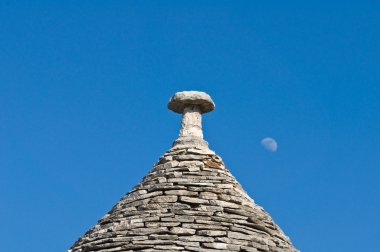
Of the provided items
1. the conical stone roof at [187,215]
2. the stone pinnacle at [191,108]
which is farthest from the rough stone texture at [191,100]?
the conical stone roof at [187,215]

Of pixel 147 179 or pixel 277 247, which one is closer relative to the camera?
pixel 277 247

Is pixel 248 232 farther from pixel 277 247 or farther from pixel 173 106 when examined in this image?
pixel 173 106

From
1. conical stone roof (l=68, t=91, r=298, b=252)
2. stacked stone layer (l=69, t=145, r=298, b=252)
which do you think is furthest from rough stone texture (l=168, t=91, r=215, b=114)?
stacked stone layer (l=69, t=145, r=298, b=252)

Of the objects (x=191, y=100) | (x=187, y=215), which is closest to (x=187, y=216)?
(x=187, y=215)

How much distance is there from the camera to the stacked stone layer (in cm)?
1041

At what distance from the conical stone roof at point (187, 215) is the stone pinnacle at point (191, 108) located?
208 mm

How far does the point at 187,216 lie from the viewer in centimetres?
1065

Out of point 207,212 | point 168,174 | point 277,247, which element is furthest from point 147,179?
point 277,247

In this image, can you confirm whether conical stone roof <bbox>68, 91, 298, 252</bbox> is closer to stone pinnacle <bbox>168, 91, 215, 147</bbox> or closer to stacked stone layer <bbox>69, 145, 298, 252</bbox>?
stacked stone layer <bbox>69, 145, 298, 252</bbox>

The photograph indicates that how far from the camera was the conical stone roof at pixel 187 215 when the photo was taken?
10.4m

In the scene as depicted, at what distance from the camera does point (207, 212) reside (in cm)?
1076

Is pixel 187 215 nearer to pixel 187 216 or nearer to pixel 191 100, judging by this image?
pixel 187 216

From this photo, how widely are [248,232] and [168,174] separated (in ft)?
4.35

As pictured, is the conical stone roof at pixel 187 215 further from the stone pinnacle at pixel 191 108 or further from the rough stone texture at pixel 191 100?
the rough stone texture at pixel 191 100
